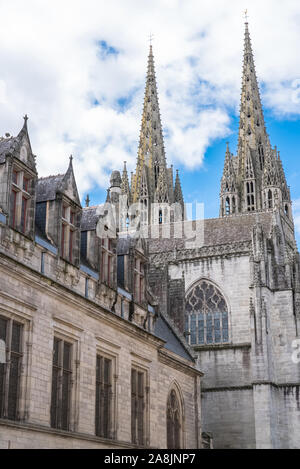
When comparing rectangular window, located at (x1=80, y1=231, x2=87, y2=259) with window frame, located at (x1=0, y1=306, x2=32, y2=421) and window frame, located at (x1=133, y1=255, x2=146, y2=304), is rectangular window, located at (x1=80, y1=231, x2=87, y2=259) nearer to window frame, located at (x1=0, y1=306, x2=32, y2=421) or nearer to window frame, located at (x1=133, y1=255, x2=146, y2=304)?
window frame, located at (x1=133, y1=255, x2=146, y2=304)

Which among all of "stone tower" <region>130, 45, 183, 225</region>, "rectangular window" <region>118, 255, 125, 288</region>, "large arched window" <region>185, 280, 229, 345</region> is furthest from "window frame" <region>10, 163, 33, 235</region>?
"stone tower" <region>130, 45, 183, 225</region>

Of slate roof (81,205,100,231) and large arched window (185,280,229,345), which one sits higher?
large arched window (185,280,229,345)

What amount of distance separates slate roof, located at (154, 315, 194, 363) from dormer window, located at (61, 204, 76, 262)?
22.5 feet

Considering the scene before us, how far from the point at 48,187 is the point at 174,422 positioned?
9.04m

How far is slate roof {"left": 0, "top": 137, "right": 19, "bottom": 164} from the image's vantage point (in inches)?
557

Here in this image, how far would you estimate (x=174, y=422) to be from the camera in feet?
67.9

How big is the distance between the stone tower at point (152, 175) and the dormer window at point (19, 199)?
51.6m

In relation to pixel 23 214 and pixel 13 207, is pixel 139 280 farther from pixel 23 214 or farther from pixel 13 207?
pixel 13 207

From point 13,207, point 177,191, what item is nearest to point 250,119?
point 177,191

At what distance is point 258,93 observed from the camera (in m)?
74.4

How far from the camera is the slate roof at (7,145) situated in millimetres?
14156

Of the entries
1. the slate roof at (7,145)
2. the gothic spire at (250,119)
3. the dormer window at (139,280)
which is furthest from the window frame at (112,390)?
the gothic spire at (250,119)

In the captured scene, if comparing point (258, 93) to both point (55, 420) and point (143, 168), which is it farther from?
point (55, 420)
